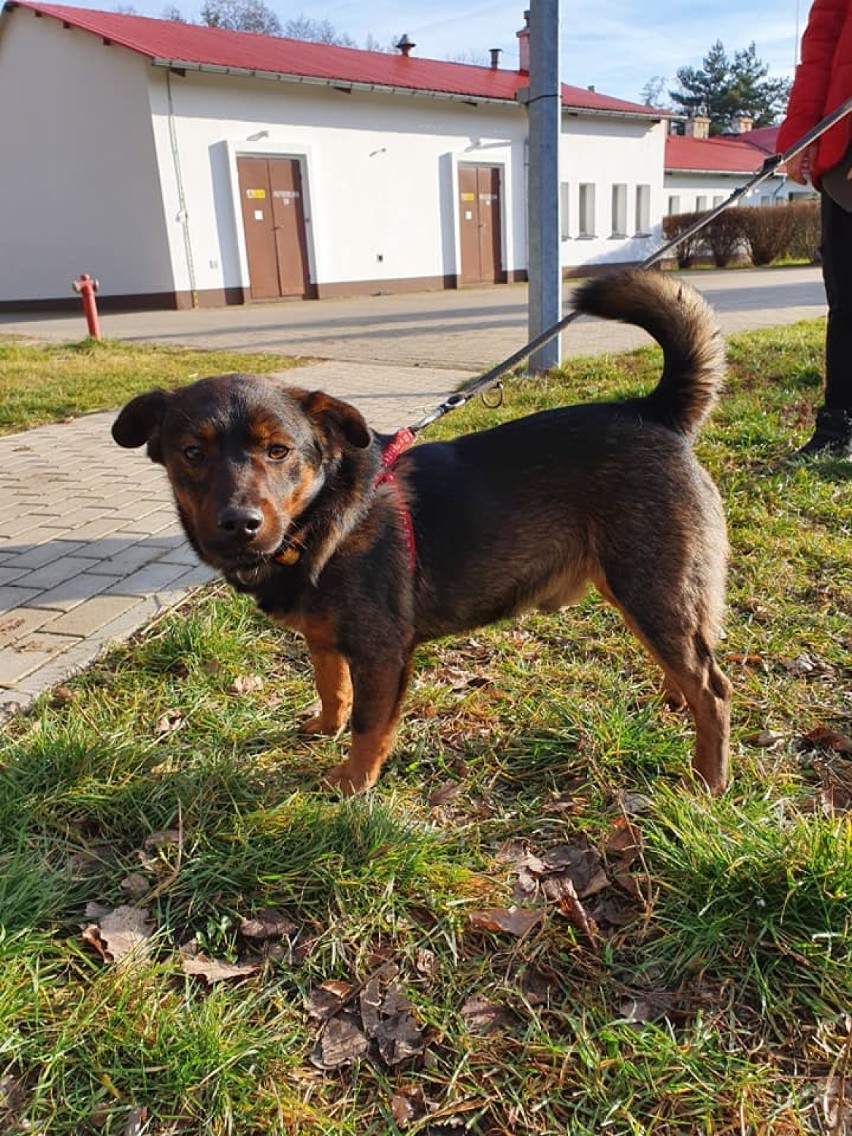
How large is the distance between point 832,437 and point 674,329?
3266 mm

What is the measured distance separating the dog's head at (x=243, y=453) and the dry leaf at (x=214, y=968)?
41.8 inches

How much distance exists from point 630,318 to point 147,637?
2417mm

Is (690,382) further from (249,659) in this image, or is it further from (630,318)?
(249,659)

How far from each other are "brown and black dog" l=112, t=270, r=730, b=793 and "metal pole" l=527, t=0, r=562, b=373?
520 centimetres

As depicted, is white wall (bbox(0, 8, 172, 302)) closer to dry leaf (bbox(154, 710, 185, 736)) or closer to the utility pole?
the utility pole

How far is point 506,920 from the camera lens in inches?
84.1

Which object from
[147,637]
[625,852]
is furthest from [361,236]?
[625,852]

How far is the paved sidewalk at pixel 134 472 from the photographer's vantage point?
3.79m

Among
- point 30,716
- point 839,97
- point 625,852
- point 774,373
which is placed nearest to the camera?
point 625,852

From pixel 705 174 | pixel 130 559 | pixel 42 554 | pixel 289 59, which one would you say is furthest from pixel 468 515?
pixel 705 174

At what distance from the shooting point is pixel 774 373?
25.8 feet

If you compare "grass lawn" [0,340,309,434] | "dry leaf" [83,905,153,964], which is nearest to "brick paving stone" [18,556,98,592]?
"dry leaf" [83,905,153,964]

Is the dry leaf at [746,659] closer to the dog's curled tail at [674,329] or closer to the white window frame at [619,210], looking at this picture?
the dog's curled tail at [674,329]

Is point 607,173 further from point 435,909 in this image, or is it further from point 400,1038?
point 400,1038
